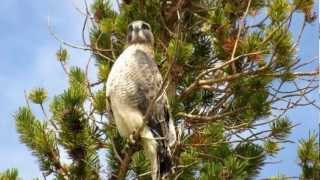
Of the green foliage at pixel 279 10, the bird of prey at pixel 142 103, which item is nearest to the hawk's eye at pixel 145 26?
the bird of prey at pixel 142 103

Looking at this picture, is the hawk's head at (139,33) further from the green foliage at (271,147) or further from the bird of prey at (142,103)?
the green foliage at (271,147)

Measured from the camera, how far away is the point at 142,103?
543cm

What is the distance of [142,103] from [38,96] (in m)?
0.87

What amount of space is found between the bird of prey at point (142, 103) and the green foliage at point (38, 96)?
1.95ft

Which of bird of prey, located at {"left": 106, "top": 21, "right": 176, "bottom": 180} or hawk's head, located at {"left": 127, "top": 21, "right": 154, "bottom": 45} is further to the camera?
hawk's head, located at {"left": 127, "top": 21, "right": 154, "bottom": 45}

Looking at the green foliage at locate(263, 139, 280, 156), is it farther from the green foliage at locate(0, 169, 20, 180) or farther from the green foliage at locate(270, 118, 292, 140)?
the green foliage at locate(0, 169, 20, 180)

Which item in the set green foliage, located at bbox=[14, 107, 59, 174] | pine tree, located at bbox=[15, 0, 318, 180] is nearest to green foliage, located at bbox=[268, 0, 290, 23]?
pine tree, located at bbox=[15, 0, 318, 180]

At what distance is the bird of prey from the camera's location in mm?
5211

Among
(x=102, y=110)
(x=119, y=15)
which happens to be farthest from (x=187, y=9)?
(x=102, y=110)

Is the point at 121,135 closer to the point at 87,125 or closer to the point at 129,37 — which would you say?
the point at 87,125

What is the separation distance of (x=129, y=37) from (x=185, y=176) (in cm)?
112

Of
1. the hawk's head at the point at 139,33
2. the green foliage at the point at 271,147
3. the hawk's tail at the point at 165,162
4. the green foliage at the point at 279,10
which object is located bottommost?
the hawk's tail at the point at 165,162

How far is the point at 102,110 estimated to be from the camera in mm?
5727

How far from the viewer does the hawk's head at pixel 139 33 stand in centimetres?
559
